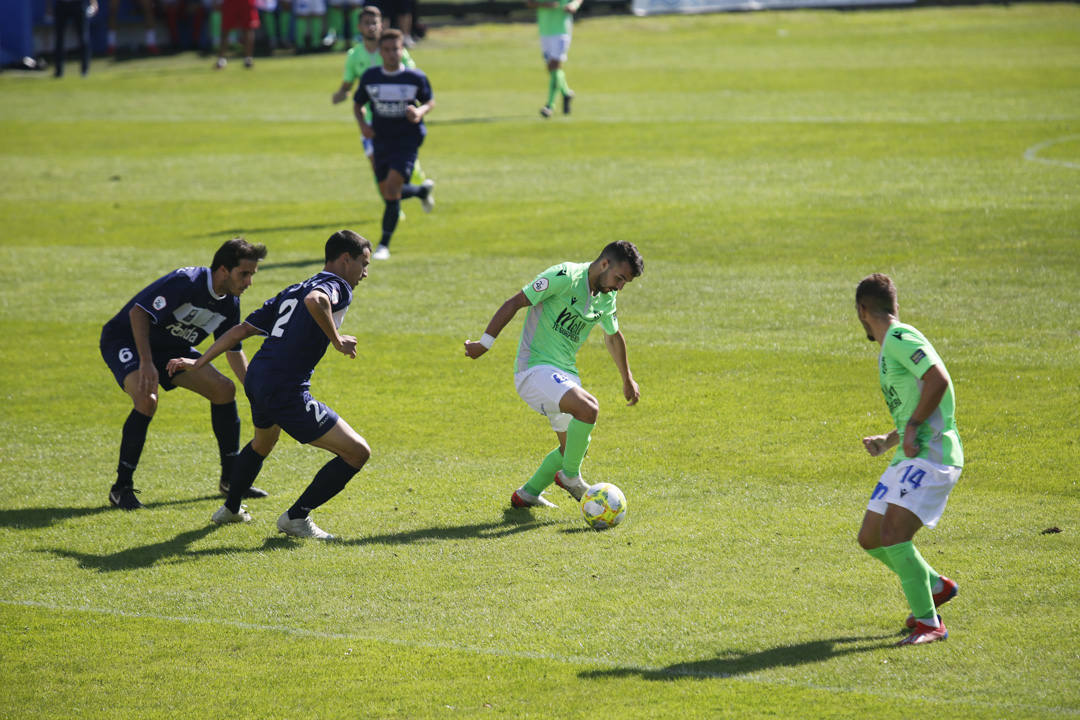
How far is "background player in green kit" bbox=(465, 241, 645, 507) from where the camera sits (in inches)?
311

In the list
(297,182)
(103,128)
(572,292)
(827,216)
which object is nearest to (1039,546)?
(572,292)

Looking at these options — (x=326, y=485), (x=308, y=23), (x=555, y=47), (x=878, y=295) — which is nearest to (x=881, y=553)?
(x=878, y=295)

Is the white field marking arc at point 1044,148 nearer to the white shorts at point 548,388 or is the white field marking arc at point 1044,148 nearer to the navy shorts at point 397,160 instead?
the navy shorts at point 397,160

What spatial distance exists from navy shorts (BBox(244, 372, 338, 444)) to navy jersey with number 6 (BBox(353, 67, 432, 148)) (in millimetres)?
8542

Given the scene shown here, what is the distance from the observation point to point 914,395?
6172mm

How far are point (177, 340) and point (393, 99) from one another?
754cm

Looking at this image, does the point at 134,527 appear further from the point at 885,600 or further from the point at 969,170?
the point at 969,170

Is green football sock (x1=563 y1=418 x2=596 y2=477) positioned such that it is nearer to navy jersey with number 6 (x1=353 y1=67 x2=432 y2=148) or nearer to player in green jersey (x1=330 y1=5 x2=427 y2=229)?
navy jersey with number 6 (x1=353 y1=67 x2=432 y2=148)

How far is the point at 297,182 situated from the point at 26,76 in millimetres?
15165

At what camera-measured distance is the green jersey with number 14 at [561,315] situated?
8.05 metres

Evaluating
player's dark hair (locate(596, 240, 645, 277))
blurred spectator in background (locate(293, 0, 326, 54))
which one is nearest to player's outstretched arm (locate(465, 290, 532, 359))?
player's dark hair (locate(596, 240, 645, 277))

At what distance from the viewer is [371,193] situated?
63.6 ft

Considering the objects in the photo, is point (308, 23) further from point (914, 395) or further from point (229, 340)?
point (914, 395)

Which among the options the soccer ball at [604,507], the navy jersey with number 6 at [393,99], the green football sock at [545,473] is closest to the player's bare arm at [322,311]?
the green football sock at [545,473]
